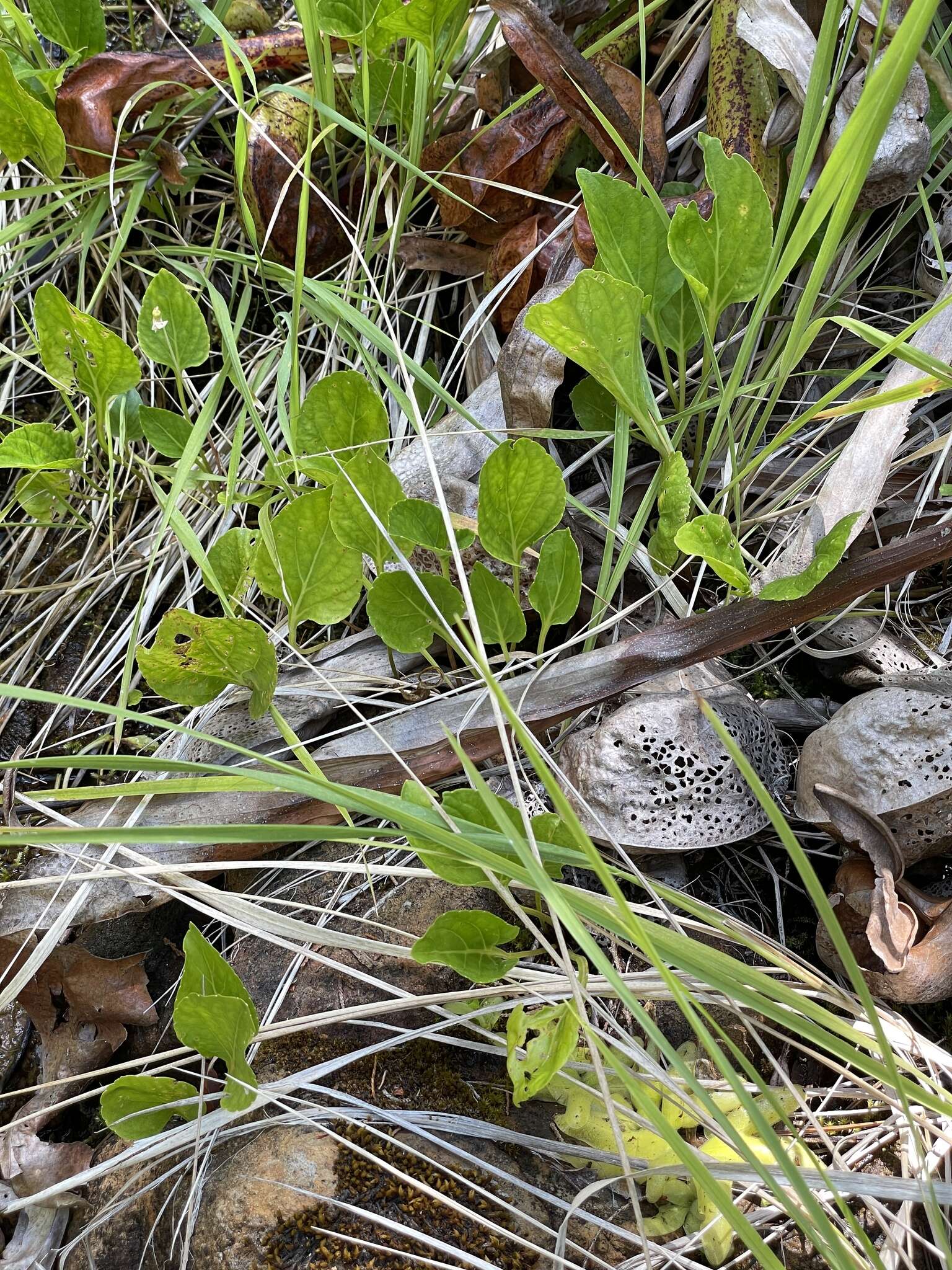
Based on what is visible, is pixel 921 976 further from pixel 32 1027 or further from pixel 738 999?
pixel 32 1027

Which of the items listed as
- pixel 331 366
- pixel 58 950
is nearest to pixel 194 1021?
pixel 58 950

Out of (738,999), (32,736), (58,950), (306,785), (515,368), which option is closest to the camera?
(738,999)

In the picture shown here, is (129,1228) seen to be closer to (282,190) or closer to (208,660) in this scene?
(208,660)

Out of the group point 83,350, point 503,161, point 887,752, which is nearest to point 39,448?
point 83,350

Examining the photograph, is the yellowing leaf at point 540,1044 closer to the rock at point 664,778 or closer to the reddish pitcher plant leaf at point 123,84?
the rock at point 664,778

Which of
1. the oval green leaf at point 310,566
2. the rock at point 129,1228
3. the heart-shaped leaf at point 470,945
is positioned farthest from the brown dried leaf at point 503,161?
the rock at point 129,1228

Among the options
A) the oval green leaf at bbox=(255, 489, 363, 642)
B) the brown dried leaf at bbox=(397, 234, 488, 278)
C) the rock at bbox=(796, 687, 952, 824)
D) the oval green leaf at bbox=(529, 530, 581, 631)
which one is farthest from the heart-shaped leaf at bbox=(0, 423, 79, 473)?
the rock at bbox=(796, 687, 952, 824)

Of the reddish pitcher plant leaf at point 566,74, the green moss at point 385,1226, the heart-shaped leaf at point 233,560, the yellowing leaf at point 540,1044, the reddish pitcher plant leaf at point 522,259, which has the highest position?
the reddish pitcher plant leaf at point 566,74
